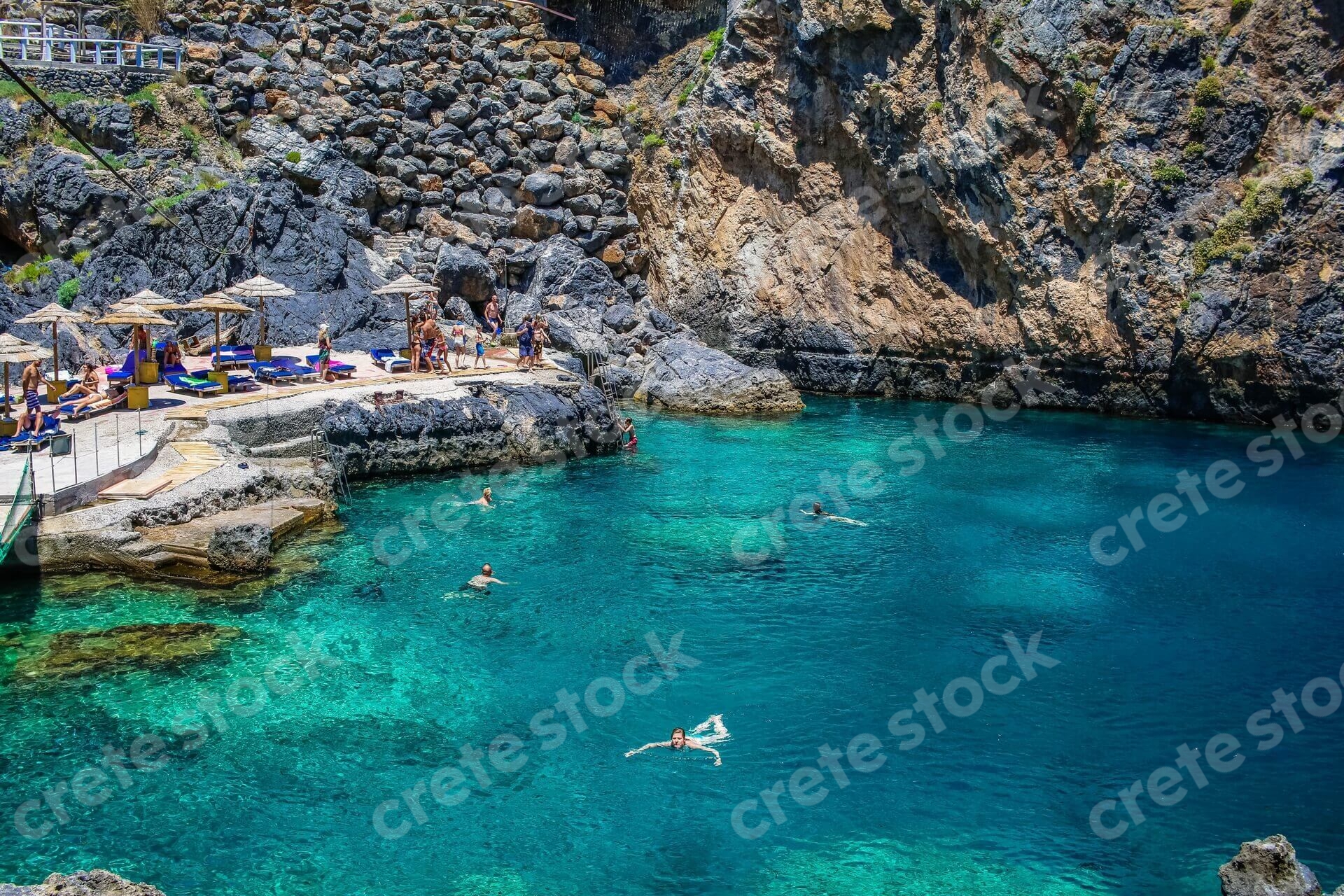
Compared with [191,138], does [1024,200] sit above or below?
below

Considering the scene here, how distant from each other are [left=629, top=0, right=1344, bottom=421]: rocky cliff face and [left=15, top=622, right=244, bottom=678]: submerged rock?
956 inches

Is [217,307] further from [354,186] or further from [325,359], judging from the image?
[354,186]

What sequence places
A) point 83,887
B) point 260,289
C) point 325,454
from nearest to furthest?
point 83,887
point 325,454
point 260,289

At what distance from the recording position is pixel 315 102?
38.9m

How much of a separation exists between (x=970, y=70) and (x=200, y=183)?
22.9m

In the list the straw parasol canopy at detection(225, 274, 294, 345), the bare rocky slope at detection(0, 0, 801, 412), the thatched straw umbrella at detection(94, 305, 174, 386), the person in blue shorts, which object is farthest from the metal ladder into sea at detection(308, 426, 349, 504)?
the bare rocky slope at detection(0, 0, 801, 412)

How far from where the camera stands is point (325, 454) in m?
23.7

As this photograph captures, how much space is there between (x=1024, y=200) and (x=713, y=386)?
33.6 feet

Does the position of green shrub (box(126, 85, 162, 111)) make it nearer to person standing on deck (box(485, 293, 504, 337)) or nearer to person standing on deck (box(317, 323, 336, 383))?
person standing on deck (box(485, 293, 504, 337))

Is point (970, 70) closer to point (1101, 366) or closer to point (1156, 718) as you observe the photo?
point (1101, 366)

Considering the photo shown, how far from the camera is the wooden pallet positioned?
18.8 m

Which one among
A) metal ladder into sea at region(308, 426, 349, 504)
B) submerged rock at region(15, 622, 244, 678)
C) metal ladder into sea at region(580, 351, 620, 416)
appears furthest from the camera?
metal ladder into sea at region(580, 351, 620, 416)

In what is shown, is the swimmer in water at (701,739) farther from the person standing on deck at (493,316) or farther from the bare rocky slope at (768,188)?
the person standing on deck at (493,316)

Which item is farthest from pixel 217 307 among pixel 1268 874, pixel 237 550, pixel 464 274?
pixel 1268 874
